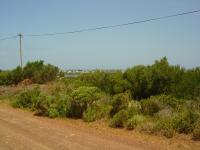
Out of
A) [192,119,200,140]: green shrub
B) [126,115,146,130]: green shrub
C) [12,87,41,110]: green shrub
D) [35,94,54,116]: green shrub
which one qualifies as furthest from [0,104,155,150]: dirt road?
[12,87,41,110]: green shrub

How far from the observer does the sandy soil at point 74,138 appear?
11453 millimetres

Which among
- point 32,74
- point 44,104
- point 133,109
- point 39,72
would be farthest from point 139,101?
point 32,74

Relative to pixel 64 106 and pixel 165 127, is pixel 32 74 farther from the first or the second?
pixel 165 127

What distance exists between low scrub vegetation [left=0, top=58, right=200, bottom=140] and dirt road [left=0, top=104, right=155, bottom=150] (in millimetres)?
1420

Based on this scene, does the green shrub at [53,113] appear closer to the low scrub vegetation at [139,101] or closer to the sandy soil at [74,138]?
the low scrub vegetation at [139,101]

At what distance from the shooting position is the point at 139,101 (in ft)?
60.6

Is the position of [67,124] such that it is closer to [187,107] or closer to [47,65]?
[187,107]

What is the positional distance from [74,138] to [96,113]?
13.7 ft

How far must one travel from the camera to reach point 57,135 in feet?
44.2

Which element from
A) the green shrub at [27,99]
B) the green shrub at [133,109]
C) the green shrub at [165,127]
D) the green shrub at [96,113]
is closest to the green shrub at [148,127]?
the green shrub at [165,127]

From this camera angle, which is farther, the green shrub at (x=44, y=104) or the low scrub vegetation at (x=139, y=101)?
the green shrub at (x=44, y=104)

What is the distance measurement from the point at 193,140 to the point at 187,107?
10.5 feet

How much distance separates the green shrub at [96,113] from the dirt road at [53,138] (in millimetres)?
1099

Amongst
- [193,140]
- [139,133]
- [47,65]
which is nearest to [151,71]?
[139,133]
